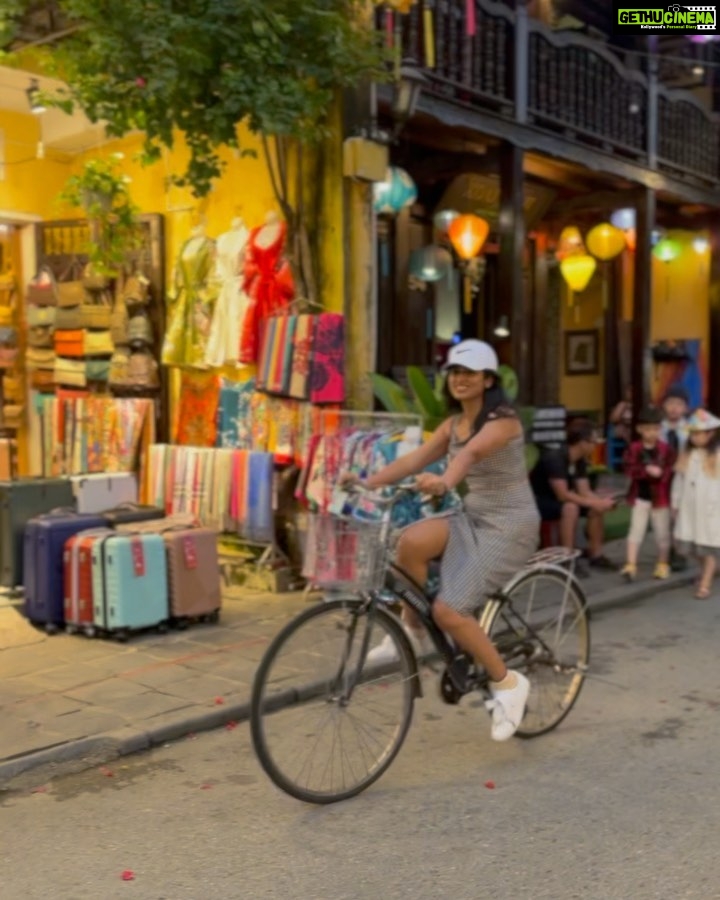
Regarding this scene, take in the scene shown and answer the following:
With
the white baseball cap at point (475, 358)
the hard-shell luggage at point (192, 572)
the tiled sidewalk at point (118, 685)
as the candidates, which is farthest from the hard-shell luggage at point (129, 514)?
the white baseball cap at point (475, 358)

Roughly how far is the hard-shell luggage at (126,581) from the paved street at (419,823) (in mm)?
1717

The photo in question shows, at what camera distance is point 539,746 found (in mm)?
5012

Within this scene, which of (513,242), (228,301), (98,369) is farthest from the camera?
(513,242)

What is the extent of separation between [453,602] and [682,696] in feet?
7.32

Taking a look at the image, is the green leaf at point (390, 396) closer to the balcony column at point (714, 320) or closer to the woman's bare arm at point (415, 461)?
the woman's bare arm at point (415, 461)

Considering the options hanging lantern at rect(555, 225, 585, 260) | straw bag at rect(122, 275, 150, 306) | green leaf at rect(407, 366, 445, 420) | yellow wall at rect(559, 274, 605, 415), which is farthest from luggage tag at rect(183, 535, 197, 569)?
yellow wall at rect(559, 274, 605, 415)

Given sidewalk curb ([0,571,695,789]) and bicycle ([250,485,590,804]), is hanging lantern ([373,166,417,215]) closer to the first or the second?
bicycle ([250,485,590,804])

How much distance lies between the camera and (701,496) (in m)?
8.85

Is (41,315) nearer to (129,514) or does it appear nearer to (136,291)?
(136,291)

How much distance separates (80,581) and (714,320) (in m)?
11.3

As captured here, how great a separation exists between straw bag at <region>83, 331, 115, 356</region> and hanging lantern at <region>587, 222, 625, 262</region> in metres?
6.12

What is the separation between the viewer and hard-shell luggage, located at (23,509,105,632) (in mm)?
7008

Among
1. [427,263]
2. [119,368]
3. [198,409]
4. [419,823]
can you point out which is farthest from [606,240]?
[419,823]

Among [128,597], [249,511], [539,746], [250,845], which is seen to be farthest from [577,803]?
[249,511]
